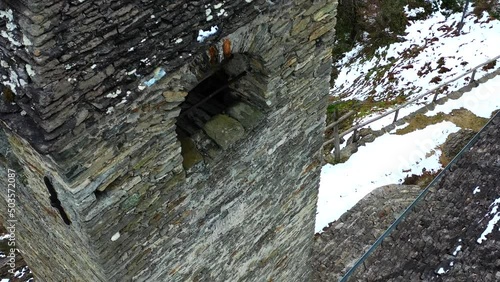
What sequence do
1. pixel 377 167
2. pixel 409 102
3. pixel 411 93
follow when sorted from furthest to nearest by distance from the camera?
pixel 411 93
pixel 409 102
pixel 377 167

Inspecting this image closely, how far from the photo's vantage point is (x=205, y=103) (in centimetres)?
394

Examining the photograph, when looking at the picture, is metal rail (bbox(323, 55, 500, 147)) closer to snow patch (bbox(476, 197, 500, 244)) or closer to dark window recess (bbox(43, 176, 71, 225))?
snow patch (bbox(476, 197, 500, 244))

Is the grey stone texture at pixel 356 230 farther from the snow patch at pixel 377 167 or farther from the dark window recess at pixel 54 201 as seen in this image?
the dark window recess at pixel 54 201

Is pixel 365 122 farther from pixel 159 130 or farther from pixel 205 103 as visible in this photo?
pixel 159 130

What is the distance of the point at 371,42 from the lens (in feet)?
47.8

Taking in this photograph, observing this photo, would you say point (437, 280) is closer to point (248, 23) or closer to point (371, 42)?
point (248, 23)

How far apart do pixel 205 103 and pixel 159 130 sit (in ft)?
3.38

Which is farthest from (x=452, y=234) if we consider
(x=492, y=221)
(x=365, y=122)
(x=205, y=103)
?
(x=365, y=122)

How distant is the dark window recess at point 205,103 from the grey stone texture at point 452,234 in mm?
2591

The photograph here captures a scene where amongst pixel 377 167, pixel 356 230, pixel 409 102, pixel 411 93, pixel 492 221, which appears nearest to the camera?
pixel 492 221

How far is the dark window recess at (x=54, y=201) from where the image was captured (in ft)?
9.50

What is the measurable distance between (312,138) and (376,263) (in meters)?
1.72

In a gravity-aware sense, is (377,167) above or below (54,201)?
below

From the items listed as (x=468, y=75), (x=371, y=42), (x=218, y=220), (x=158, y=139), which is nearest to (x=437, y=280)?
(x=218, y=220)
